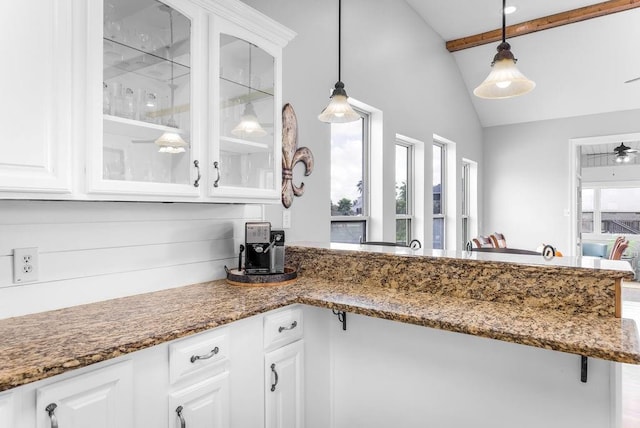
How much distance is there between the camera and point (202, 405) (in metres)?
1.42

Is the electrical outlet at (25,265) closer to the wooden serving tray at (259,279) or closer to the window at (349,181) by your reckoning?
the wooden serving tray at (259,279)

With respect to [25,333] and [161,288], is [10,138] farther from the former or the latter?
[161,288]

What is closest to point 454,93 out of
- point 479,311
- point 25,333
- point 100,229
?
point 479,311

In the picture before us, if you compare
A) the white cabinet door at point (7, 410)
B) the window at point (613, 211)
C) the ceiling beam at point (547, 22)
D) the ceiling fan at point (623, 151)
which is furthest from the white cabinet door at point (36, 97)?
the window at point (613, 211)

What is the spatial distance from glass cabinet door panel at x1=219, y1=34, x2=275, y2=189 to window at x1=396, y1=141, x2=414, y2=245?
2612 millimetres

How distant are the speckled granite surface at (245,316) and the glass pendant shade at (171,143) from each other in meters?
0.62

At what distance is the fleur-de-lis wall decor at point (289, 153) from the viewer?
99.5 inches

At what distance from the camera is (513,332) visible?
4.28 ft

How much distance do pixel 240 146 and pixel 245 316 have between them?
811mm

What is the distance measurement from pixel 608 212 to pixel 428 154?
6.22 m

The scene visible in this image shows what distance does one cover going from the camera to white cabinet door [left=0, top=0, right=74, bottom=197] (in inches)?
45.9

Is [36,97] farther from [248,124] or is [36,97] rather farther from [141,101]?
[248,124]

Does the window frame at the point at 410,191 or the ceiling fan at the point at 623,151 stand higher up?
the ceiling fan at the point at 623,151

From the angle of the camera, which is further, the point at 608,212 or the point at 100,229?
the point at 608,212
